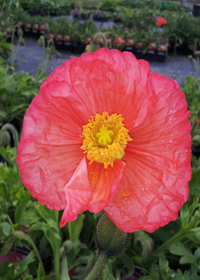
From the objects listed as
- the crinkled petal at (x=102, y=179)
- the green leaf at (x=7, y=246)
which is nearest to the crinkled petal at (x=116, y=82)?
the crinkled petal at (x=102, y=179)

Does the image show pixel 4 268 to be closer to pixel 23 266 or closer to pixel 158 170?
pixel 23 266

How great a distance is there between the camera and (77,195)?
21.6 inches

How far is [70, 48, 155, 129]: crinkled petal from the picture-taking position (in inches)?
23.2

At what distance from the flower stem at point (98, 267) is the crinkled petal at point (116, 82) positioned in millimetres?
334

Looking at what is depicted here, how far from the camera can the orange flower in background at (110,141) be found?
562mm

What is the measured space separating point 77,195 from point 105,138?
172 millimetres

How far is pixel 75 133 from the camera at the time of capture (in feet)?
2.22

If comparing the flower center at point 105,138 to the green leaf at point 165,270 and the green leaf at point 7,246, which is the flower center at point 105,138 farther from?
the green leaf at point 7,246

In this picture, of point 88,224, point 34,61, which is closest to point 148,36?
point 34,61

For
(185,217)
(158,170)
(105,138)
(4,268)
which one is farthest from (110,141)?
(4,268)

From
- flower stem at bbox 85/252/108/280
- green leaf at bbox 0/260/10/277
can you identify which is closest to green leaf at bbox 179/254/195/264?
flower stem at bbox 85/252/108/280

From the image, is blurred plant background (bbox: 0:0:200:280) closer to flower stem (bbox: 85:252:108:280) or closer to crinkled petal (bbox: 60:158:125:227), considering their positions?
flower stem (bbox: 85:252:108:280)

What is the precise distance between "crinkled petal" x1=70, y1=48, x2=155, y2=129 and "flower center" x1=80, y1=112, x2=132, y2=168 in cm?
3

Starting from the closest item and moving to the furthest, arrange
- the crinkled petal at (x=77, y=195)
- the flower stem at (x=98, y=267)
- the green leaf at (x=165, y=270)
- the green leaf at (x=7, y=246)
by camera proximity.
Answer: the crinkled petal at (x=77, y=195) < the flower stem at (x=98, y=267) < the green leaf at (x=165, y=270) < the green leaf at (x=7, y=246)
